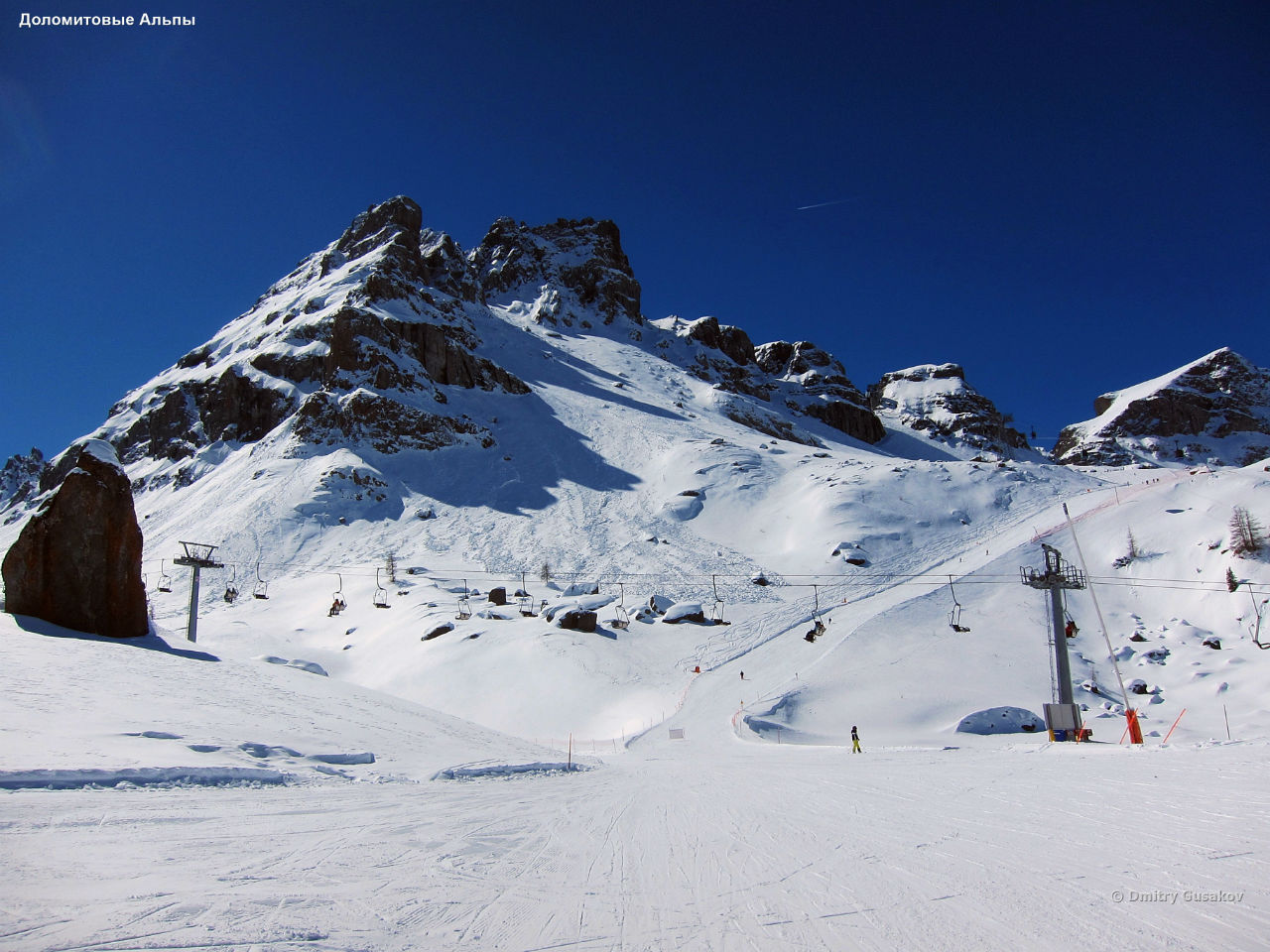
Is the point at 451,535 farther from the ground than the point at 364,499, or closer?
closer

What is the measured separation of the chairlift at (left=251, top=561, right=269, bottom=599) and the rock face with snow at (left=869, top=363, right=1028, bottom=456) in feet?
493

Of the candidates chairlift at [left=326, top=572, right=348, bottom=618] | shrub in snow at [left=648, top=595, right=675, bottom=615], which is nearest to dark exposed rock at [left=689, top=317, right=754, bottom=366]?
shrub in snow at [left=648, top=595, right=675, bottom=615]

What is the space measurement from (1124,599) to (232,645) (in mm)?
47626

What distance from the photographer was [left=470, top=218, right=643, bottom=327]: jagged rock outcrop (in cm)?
15875

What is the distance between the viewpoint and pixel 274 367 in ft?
288

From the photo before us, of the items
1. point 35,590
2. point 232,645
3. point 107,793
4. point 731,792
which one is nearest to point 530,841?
point 107,793

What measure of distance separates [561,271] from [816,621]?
14479cm

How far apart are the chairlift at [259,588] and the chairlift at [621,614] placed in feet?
83.2

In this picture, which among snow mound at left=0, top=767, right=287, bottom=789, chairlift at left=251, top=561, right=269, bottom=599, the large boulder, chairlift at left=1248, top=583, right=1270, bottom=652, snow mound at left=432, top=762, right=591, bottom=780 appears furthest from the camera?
chairlift at left=251, top=561, right=269, bottom=599

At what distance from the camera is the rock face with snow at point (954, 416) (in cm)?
16775

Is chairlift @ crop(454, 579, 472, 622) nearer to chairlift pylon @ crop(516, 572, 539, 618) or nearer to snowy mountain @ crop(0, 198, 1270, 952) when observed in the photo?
snowy mountain @ crop(0, 198, 1270, 952)

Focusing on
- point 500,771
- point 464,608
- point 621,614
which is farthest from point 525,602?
point 500,771

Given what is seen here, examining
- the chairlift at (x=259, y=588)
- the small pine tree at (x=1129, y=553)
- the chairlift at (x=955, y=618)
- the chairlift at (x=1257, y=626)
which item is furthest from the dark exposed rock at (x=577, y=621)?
the chairlift at (x=1257, y=626)

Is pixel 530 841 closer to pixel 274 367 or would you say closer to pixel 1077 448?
pixel 274 367
